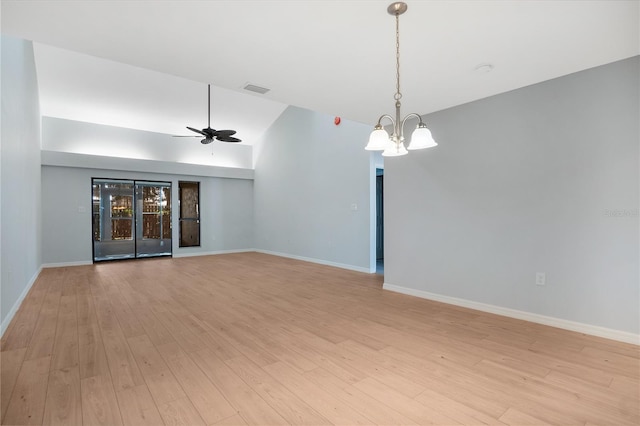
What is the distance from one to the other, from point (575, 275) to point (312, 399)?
302cm

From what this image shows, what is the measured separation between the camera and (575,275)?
3.12m

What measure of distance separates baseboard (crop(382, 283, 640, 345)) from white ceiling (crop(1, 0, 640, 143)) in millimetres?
2634

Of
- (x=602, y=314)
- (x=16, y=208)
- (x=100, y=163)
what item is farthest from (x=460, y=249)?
(x=100, y=163)

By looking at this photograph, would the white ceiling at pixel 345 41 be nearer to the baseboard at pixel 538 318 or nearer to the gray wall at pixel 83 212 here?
the baseboard at pixel 538 318

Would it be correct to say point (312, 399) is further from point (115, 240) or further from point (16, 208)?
point (115, 240)

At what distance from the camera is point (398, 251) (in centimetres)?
474

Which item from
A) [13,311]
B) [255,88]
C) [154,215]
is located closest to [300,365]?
[255,88]

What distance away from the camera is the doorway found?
29.2 ft

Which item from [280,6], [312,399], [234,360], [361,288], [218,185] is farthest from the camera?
[218,185]

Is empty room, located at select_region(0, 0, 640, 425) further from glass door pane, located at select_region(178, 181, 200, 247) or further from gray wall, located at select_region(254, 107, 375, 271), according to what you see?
glass door pane, located at select_region(178, 181, 200, 247)

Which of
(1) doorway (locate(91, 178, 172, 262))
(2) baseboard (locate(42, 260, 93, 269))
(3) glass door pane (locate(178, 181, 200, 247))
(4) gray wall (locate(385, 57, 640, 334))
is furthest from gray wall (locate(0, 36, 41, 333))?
(4) gray wall (locate(385, 57, 640, 334))

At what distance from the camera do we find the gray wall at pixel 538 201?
289 cm

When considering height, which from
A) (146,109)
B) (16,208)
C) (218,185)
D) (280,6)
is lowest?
(16,208)

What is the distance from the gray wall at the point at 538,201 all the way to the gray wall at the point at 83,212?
22.6 feet
